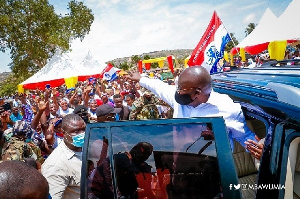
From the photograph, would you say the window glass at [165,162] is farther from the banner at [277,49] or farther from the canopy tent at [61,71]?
the canopy tent at [61,71]

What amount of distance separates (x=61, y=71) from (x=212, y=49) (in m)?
Result: 9.34

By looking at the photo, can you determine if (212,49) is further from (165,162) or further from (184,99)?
(165,162)

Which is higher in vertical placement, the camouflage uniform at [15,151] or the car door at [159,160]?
the car door at [159,160]

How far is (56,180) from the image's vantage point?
2.57 meters

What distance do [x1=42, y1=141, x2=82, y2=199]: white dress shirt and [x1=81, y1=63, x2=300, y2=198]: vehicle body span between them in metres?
0.72

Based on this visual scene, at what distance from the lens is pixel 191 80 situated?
2.50 m

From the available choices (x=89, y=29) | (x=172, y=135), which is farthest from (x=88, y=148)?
(x=89, y=29)

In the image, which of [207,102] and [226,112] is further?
[207,102]

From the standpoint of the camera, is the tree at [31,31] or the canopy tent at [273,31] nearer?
the canopy tent at [273,31]

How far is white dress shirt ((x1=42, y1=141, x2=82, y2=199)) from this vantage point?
256 centimetres

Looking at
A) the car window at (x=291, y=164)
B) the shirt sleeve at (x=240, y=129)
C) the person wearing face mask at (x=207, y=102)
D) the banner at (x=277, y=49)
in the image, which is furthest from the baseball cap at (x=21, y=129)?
the banner at (x=277, y=49)

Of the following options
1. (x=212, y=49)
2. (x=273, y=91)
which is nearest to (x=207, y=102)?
(x=273, y=91)

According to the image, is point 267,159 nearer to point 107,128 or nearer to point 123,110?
point 107,128

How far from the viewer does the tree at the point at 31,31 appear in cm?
2156
